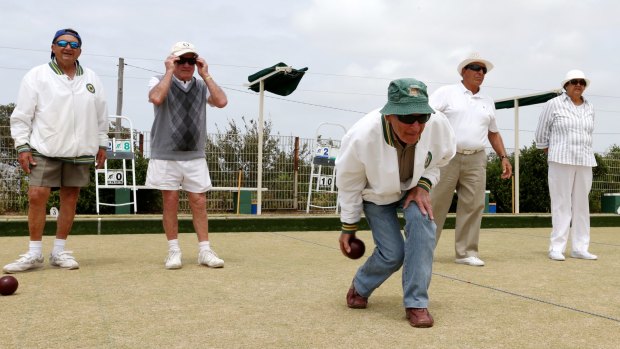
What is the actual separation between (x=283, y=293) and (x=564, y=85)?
3.49 metres

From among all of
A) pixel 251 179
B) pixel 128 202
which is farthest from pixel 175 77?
pixel 251 179

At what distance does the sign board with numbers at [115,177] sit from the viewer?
1069 cm

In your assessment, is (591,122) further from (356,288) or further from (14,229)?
(14,229)

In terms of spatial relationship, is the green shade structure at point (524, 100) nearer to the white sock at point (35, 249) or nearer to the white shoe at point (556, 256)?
the white shoe at point (556, 256)

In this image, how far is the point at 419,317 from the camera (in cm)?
277

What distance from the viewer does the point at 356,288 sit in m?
3.16

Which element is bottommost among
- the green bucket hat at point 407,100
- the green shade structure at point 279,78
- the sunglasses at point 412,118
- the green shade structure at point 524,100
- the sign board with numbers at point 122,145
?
the sunglasses at point 412,118

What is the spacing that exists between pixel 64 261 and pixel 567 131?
13.6ft

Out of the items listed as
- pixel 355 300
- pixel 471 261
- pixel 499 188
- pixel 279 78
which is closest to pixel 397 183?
pixel 355 300

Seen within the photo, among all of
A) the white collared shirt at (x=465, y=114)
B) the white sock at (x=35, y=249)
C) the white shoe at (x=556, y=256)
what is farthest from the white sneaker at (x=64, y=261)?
the white shoe at (x=556, y=256)

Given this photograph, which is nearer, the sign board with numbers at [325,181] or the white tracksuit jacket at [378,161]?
Answer: the white tracksuit jacket at [378,161]

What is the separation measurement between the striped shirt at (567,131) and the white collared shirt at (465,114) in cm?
81

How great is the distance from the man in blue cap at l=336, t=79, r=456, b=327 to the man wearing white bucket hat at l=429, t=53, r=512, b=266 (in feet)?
6.18

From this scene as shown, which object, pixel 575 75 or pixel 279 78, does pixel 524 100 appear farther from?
pixel 575 75
